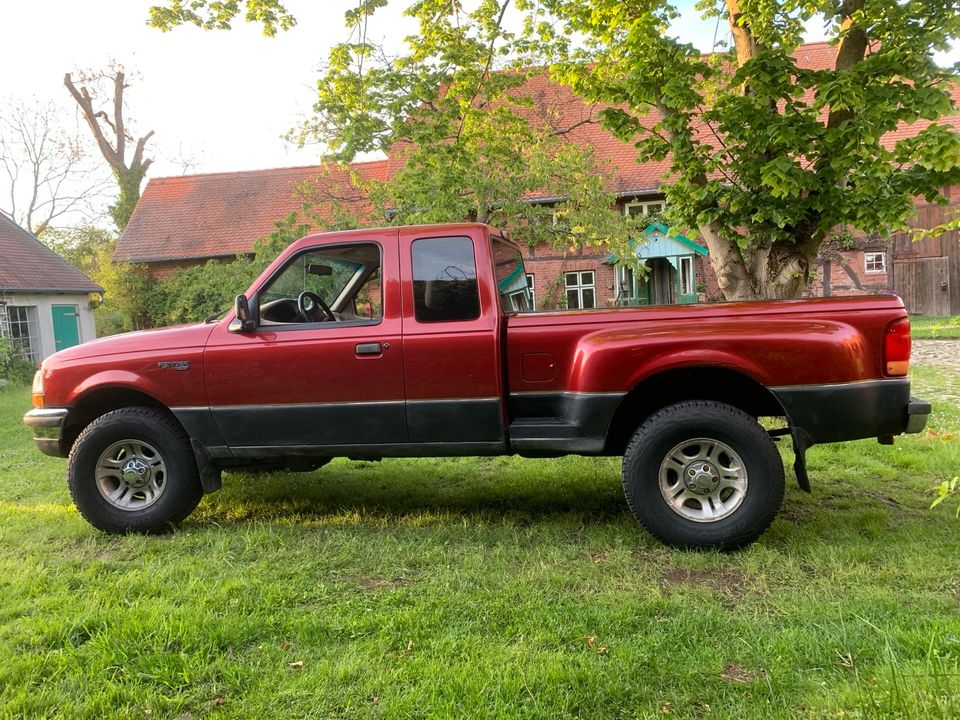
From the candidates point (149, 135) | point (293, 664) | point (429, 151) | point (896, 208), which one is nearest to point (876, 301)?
point (896, 208)

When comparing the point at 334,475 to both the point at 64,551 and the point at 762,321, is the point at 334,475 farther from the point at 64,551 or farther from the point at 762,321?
the point at 762,321

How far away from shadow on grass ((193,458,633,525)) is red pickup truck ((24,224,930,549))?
0.62 meters

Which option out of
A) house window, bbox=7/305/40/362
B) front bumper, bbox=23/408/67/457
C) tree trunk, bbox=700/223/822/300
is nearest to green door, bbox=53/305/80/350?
house window, bbox=7/305/40/362

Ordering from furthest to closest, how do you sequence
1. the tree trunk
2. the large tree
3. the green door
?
the green door < the tree trunk < the large tree

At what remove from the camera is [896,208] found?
18.1ft

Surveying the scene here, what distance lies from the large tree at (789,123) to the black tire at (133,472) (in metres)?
4.76

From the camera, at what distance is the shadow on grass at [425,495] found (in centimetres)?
473

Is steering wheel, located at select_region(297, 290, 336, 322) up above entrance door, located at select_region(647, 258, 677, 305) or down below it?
below

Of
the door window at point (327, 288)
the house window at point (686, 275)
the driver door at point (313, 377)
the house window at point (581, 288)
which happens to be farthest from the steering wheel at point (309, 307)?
the house window at point (686, 275)

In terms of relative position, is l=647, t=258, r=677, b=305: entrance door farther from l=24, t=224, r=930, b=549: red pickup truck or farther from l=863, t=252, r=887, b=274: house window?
l=24, t=224, r=930, b=549: red pickup truck

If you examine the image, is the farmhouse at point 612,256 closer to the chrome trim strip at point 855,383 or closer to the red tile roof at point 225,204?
the red tile roof at point 225,204

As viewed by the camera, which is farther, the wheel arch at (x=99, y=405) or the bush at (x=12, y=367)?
the bush at (x=12, y=367)

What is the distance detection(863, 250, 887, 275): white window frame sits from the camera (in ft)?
74.3

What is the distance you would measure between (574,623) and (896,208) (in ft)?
15.2
